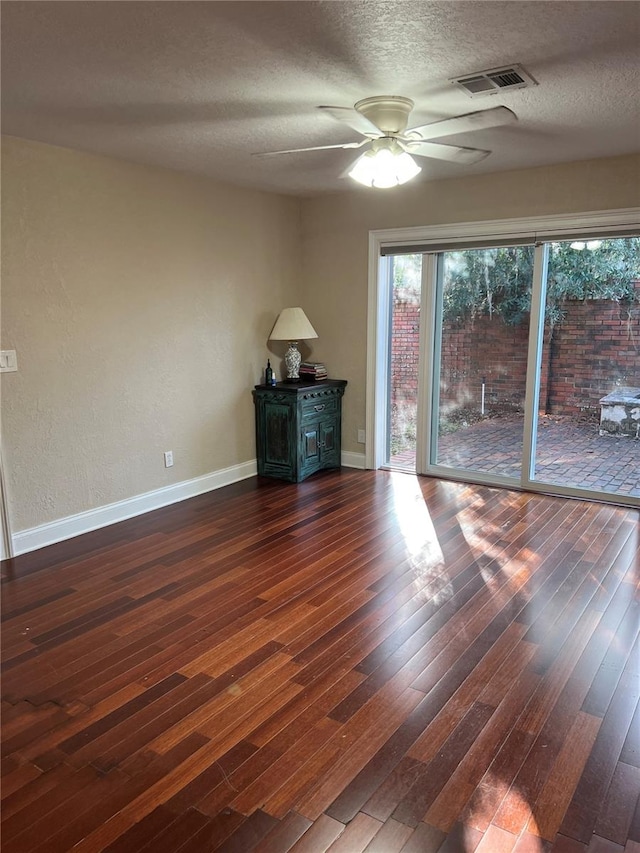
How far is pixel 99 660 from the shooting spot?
260 centimetres

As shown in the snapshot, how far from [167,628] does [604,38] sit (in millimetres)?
3077

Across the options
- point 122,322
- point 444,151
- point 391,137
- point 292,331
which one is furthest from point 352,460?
point 391,137

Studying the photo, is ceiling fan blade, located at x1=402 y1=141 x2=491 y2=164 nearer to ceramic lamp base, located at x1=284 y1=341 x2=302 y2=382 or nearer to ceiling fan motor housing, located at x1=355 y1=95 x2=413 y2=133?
ceiling fan motor housing, located at x1=355 y1=95 x2=413 y2=133

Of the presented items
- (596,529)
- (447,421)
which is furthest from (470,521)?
(447,421)

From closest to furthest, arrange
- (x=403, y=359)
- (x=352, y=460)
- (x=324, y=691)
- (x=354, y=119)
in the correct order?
(x=324, y=691) < (x=354, y=119) < (x=403, y=359) < (x=352, y=460)

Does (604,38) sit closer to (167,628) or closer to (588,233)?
(588,233)

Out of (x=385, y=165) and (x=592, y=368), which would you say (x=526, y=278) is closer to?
(x=592, y=368)

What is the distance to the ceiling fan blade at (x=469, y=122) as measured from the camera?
2.55m

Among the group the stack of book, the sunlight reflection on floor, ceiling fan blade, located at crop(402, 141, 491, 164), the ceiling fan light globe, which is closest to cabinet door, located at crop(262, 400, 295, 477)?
the stack of book

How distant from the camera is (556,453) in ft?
16.0

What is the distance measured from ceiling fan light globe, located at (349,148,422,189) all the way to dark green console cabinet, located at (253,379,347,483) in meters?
2.25

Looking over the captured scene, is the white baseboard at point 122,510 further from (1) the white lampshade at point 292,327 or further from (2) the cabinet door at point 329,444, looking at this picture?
(1) the white lampshade at point 292,327

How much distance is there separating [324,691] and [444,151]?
8.81ft

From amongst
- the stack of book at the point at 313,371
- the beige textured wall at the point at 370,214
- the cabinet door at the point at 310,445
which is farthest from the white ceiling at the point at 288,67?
the cabinet door at the point at 310,445
